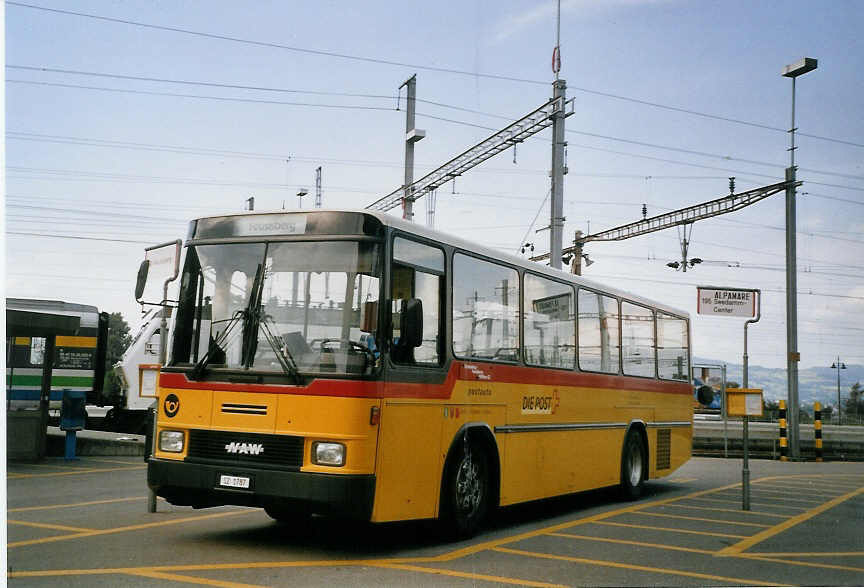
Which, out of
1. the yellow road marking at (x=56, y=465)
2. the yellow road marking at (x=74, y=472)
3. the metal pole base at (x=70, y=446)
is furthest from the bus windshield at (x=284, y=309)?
the metal pole base at (x=70, y=446)

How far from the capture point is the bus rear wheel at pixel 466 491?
9242 mm

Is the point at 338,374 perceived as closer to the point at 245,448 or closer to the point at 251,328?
the point at 251,328

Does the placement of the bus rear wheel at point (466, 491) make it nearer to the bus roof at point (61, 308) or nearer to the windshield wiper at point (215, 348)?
the windshield wiper at point (215, 348)

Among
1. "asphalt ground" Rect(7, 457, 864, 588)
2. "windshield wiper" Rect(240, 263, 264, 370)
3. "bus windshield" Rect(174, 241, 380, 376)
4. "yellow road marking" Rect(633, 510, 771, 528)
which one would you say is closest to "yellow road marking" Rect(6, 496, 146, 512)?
"asphalt ground" Rect(7, 457, 864, 588)

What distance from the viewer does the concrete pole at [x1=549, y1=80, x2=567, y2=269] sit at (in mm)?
21922

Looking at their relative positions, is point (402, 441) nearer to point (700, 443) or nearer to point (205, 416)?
point (205, 416)

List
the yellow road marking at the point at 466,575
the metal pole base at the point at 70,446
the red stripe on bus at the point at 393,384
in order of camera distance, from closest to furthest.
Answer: the yellow road marking at the point at 466,575, the red stripe on bus at the point at 393,384, the metal pole base at the point at 70,446

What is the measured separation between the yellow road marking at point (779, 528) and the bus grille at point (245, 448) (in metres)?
4.16

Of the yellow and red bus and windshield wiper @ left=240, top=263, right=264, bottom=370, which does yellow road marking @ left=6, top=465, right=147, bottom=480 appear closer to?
the yellow and red bus

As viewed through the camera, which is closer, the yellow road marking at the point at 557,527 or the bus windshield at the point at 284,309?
the bus windshield at the point at 284,309

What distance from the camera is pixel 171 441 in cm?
877

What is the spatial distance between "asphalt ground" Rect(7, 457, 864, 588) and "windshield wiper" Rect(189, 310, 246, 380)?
1.54 meters

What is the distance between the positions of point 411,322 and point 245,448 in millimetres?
1801

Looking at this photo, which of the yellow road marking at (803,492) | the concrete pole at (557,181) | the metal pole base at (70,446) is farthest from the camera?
the concrete pole at (557,181)
